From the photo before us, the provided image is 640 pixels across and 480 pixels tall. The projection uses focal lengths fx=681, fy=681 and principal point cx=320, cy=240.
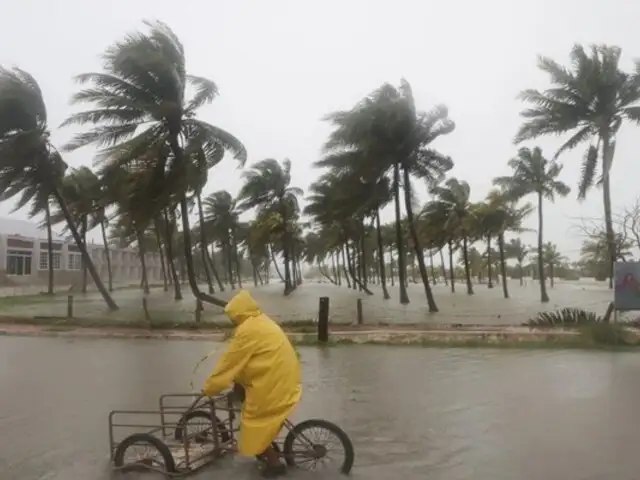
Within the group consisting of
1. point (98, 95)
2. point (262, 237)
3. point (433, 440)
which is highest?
point (98, 95)

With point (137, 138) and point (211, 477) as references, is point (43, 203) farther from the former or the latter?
point (211, 477)

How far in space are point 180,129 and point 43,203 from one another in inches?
354

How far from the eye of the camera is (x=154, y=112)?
22.8 m

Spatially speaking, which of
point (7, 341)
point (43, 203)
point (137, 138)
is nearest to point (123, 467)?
point (7, 341)

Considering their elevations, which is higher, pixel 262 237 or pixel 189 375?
pixel 262 237

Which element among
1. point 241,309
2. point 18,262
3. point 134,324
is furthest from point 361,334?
point 18,262

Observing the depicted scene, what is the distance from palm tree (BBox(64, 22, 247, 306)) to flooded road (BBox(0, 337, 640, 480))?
9624mm

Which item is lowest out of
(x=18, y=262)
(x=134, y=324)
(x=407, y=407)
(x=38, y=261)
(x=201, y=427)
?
(x=407, y=407)

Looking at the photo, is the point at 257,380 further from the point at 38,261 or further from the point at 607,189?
the point at 38,261

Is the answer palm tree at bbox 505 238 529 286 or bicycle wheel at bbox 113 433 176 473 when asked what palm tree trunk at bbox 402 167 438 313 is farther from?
palm tree at bbox 505 238 529 286

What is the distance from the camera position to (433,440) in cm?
682

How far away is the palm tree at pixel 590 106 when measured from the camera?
21.9m

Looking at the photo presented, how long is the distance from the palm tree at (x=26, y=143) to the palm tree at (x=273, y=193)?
538 inches

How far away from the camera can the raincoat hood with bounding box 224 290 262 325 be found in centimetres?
503
